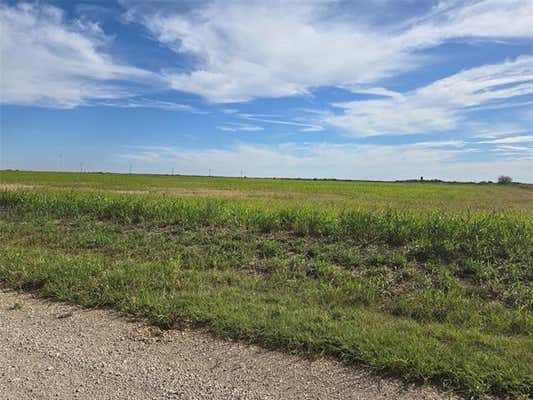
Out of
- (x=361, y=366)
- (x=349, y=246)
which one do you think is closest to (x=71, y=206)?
(x=349, y=246)

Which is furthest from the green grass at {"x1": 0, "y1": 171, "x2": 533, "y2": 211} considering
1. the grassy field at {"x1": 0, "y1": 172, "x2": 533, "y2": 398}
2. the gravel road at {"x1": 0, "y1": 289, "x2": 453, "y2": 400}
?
the gravel road at {"x1": 0, "y1": 289, "x2": 453, "y2": 400}

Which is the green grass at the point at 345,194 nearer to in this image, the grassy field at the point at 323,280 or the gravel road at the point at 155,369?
the grassy field at the point at 323,280

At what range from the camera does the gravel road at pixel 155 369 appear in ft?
10.8

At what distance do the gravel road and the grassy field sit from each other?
27 cm

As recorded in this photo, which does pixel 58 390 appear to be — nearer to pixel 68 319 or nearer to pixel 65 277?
pixel 68 319

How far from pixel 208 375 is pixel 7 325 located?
2.59 m

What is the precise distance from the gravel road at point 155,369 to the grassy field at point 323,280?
0.27 metres

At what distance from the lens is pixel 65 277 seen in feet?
20.0

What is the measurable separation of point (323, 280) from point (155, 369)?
3503 millimetres

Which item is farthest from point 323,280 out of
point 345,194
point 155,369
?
point 345,194

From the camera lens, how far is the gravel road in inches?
129

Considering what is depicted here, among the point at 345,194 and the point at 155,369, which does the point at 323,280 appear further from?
the point at 345,194

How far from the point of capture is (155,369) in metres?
3.64

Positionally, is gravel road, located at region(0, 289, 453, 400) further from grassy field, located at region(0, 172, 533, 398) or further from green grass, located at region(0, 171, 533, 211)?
green grass, located at region(0, 171, 533, 211)
